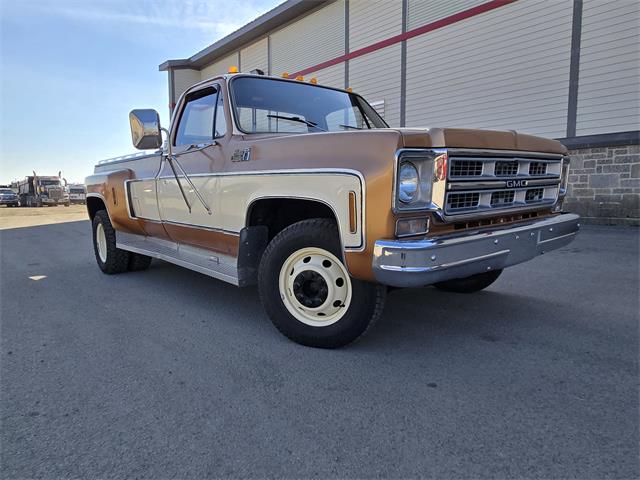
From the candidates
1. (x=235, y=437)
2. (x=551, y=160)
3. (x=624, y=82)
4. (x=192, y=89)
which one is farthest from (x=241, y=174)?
(x=624, y=82)

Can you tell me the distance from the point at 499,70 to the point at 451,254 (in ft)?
32.2

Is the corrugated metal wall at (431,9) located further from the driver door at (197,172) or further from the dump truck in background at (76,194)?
the dump truck in background at (76,194)

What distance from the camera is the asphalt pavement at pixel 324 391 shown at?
1847mm

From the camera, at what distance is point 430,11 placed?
11859 mm

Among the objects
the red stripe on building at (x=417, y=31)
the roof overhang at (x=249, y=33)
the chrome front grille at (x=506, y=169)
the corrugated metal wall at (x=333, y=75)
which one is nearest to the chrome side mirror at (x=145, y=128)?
the chrome front grille at (x=506, y=169)

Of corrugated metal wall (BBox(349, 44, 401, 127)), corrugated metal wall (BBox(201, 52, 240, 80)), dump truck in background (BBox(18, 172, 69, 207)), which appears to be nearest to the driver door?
corrugated metal wall (BBox(349, 44, 401, 127))

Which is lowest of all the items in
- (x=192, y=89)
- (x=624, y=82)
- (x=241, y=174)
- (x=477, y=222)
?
(x=477, y=222)

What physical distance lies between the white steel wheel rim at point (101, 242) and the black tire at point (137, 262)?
14.3 inches

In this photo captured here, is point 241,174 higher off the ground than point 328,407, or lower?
higher

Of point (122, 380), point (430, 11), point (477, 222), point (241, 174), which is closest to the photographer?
point (122, 380)

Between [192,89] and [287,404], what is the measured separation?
10.5ft

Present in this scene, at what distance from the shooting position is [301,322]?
3057 millimetres

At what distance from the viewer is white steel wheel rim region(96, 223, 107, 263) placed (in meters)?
5.92

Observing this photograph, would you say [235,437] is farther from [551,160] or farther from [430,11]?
[430,11]
